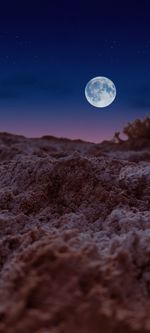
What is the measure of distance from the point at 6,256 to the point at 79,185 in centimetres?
91

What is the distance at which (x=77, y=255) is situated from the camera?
4.40ft

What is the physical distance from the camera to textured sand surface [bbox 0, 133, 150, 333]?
1.13m

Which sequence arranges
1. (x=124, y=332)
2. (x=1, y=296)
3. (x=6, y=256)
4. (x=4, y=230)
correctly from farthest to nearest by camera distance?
(x=4, y=230)
(x=6, y=256)
(x=1, y=296)
(x=124, y=332)

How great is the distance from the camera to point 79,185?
2.53m

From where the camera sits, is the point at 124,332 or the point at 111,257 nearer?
the point at 124,332

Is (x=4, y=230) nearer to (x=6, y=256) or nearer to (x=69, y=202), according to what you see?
(x=6, y=256)

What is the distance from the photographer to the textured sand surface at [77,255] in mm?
1129

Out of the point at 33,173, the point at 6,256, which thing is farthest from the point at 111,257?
the point at 33,173

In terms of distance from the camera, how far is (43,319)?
43.8 inches

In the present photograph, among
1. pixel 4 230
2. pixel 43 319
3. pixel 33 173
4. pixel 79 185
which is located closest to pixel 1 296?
pixel 43 319

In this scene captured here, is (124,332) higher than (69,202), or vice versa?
(69,202)

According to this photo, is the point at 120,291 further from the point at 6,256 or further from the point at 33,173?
the point at 33,173

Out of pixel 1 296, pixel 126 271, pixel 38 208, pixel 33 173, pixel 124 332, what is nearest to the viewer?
pixel 124 332

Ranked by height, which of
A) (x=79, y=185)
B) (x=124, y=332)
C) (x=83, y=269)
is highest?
(x=79, y=185)
